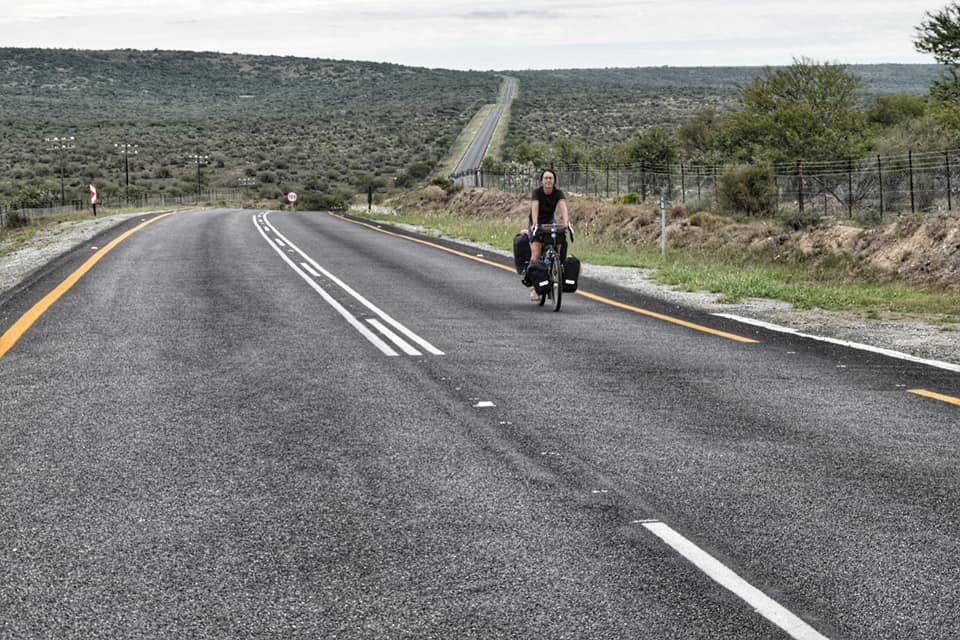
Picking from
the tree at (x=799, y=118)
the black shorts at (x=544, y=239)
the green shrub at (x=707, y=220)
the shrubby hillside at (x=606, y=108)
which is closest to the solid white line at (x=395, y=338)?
the black shorts at (x=544, y=239)

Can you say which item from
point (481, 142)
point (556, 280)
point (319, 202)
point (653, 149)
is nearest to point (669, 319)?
point (556, 280)

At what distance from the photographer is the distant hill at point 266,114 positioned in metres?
100

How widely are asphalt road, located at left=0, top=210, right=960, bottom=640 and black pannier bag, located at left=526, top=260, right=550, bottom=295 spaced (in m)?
2.36

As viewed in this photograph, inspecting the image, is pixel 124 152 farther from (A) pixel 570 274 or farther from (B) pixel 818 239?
(A) pixel 570 274

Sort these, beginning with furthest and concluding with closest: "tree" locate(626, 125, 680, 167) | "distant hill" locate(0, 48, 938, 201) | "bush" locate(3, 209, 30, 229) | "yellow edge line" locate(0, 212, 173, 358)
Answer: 1. "distant hill" locate(0, 48, 938, 201)
2. "tree" locate(626, 125, 680, 167)
3. "bush" locate(3, 209, 30, 229)
4. "yellow edge line" locate(0, 212, 173, 358)

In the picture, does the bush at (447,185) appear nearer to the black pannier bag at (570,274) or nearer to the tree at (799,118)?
the tree at (799,118)

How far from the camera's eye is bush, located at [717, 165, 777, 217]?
96.7 ft

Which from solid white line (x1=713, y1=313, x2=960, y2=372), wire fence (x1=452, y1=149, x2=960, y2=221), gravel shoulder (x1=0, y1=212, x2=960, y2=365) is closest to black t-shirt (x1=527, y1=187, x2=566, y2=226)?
gravel shoulder (x1=0, y1=212, x2=960, y2=365)

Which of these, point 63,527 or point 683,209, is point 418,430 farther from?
point 683,209

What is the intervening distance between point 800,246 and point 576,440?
636 inches

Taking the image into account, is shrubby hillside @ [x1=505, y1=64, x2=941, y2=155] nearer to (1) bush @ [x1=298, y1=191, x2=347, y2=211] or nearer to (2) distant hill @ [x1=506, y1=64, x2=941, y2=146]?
(2) distant hill @ [x1=506, y1=64, x2=941, y2=146]

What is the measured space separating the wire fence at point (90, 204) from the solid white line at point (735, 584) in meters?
57.5

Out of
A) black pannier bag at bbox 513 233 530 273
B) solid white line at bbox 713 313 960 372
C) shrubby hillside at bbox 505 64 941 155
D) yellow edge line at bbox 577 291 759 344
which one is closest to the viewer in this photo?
solid white line at bbox 713 313 960 372

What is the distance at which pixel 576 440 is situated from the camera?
7.41m
